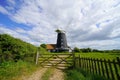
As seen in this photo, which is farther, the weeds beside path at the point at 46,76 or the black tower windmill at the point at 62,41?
the black tower windmill at the point at 62,41

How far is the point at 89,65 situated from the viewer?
29.2ft

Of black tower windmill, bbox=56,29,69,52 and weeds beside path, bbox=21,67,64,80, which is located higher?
black tower windmill, bbox=56,29,69,52

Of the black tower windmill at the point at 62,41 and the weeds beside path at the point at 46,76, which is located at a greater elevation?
the black tower windmill at the point at 62,41

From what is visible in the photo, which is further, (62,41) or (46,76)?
(62,41)

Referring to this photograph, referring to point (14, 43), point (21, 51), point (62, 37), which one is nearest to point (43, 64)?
point (21, 51)

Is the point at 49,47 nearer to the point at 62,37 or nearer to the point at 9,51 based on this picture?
the point at 62,37

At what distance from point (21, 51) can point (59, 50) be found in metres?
41.8

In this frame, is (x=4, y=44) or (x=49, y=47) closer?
(x=4, y=44)

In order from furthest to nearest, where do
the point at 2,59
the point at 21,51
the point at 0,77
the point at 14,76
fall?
the point at 21,51 < the point at 2,59 < the point at 14,76 < the point at 0,77

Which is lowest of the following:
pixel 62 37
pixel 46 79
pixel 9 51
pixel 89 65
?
pixel 46 79

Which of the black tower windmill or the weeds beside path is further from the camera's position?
the black tower windmill

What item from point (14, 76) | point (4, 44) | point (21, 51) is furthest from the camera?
point (21, 51)

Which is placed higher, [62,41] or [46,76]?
[62,41]

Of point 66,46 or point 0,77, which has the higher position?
point 66,46
